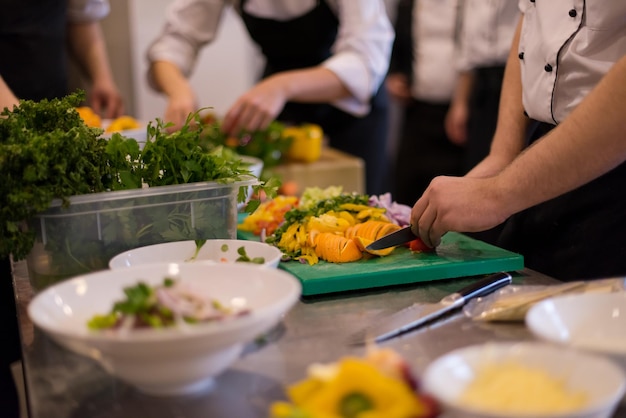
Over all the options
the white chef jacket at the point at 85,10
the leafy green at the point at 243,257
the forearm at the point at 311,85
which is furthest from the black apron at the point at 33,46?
the leafy green at the point at 243,257

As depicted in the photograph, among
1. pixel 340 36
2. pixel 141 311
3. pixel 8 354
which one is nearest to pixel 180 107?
pixel 340 36

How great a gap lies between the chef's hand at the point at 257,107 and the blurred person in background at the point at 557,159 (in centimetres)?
76

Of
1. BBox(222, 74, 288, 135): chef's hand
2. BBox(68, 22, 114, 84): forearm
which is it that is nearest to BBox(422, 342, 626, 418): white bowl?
BBox(222, 74, 288, 135): chef's hand

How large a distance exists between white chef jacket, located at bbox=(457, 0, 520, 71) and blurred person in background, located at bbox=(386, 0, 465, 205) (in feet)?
1.74

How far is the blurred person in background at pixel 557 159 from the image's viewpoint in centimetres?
108

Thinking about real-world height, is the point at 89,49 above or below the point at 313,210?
above

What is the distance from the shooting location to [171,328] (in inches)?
29.5

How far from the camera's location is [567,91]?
1.36m

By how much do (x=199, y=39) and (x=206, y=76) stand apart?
1342mm

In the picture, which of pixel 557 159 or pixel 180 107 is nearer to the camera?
pixel 557 159

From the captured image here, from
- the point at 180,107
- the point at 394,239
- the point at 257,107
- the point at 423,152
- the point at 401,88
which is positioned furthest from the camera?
the point at 401,88

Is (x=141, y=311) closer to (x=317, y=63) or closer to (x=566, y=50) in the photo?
(x=566, y=50)

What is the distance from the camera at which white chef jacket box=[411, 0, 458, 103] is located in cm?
370

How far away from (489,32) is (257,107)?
4.10ft
